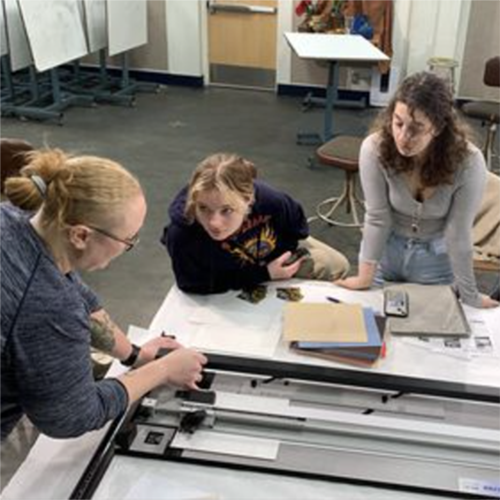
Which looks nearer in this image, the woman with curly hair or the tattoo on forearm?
the tattoo on forearm

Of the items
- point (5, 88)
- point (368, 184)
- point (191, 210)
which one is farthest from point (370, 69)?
point (191, 210)

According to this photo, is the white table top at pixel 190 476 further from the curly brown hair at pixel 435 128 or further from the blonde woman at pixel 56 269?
the curly brown hair at pixel 435 128

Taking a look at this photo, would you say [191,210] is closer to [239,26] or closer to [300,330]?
[300,330]

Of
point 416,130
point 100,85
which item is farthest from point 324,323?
point 100,85

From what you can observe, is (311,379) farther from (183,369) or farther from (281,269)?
(281,269)

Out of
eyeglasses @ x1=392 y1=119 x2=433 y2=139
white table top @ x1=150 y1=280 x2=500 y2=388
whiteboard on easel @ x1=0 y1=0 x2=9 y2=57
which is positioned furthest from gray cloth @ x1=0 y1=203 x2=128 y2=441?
whiteboard on easel @ x1=0 y1=0 x2=9 y2=57

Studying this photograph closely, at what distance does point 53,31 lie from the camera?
498cm

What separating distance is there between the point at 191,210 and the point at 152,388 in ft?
1.70

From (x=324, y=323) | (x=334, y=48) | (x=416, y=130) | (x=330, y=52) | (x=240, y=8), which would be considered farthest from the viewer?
(x=240, y=8)

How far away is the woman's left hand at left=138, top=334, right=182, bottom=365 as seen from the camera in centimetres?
143

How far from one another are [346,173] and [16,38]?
9.58ft

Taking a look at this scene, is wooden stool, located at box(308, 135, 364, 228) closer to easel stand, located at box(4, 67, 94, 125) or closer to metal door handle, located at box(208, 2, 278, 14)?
easel stand, located at box(4, 67, 94, 125)

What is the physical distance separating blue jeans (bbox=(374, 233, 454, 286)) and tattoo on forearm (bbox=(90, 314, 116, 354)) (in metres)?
0.86

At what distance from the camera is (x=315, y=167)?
4.41 m
